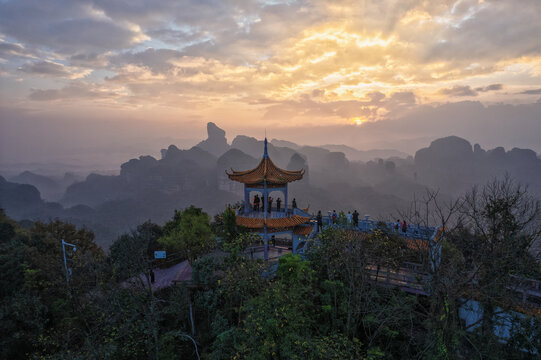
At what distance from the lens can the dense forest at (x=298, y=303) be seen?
1012cm

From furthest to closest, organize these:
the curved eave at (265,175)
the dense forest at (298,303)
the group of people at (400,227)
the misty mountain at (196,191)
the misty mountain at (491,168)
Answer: the misty mountain at (491,168)
the misty mountain at (196,191)
the curved eave at (265,175)
the group of people at (400,227)
the dense forest at (298,303)

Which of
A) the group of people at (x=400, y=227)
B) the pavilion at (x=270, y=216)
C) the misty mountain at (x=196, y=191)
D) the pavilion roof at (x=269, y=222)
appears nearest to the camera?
the group of people at (x=400, y=227)

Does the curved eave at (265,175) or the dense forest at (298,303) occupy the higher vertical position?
the curved eave at (265,175)

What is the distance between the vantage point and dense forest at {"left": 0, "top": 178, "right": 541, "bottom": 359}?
10.1m

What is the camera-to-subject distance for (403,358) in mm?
11688

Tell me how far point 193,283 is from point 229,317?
3.60m

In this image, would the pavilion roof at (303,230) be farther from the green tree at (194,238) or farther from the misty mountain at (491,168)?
the misty mountain at (491,168)

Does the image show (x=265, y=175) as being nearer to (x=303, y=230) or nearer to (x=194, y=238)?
(x=303, y=230)

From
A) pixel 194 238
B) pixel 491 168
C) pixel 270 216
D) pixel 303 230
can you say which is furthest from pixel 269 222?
pixel 491 168

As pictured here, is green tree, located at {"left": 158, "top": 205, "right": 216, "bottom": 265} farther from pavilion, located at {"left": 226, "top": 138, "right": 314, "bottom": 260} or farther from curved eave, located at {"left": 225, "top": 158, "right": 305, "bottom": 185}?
curved eave, located at {"left": 225, "top": 158, "right": 305, "bottom": 185}

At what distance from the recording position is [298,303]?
10805 millimetres

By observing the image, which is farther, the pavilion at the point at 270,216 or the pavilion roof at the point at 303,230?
the pavilion roof at the point at 303,230

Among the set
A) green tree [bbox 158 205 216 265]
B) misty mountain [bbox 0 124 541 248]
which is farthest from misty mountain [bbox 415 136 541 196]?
green tree [bbox 158 205 216 265]

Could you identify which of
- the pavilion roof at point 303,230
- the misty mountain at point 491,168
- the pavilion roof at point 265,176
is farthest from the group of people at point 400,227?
the misty mountain at point 491,168
